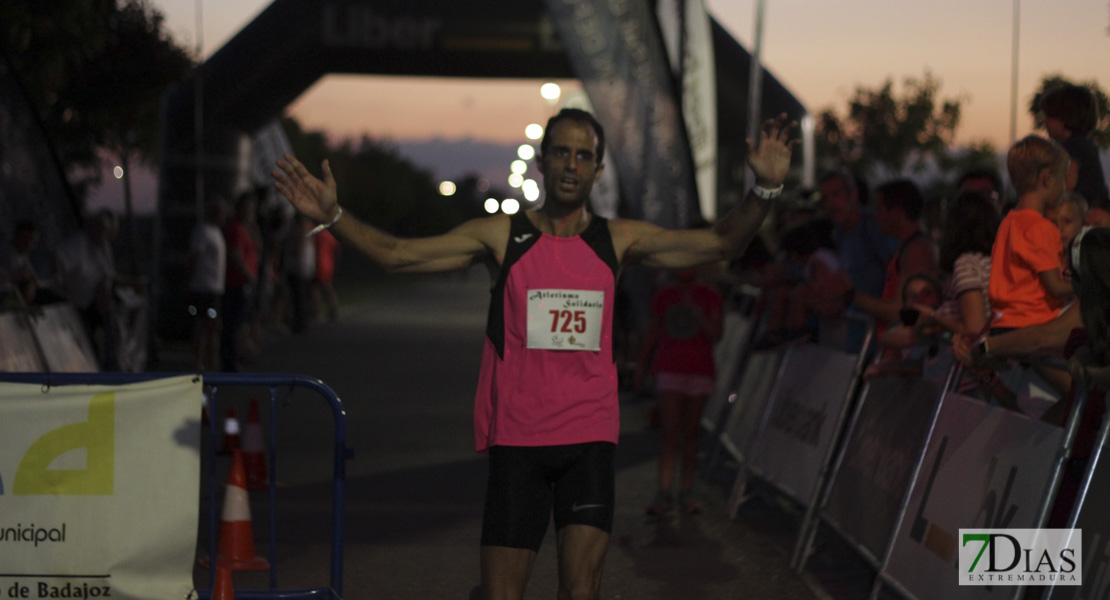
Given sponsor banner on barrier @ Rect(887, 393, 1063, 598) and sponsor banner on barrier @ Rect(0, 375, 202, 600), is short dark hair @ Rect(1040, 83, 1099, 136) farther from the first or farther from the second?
sponsor banner on barrier @ Rect(0, 375, 202, 600)

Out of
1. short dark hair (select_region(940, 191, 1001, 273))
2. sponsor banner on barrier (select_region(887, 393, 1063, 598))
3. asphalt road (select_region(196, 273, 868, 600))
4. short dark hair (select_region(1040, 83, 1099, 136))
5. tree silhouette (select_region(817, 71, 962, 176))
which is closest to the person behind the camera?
sponsor banner on barrier (select_region(887, 393, 1063, 598))

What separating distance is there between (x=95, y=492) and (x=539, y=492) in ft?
5.65

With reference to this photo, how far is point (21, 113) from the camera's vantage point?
14.0 metres

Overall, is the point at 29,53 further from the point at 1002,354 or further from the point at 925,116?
the point at 925,116

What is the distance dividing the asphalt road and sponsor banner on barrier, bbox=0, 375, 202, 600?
54.8 inches

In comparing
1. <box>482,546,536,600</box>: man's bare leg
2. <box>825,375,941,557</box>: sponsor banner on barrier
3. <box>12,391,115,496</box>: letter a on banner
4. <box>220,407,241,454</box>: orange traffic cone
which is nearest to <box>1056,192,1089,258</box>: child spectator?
<box>825,375,941,557</box>: sponsor banner on barrier

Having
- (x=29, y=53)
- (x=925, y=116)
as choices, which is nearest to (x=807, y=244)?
(x=29, y=53)

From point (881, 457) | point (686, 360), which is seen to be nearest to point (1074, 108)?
point (881, 457)

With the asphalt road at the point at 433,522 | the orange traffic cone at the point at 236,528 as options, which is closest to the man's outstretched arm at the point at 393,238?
the orange traffic cone at the point at 236,528

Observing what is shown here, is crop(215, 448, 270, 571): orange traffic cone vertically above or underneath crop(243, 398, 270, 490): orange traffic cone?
above

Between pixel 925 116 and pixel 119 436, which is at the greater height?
pixel 925 116

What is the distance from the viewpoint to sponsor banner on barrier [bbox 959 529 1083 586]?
15.1 ft

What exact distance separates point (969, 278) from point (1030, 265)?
0.57 metres

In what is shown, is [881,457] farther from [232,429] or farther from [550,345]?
[232,429]
